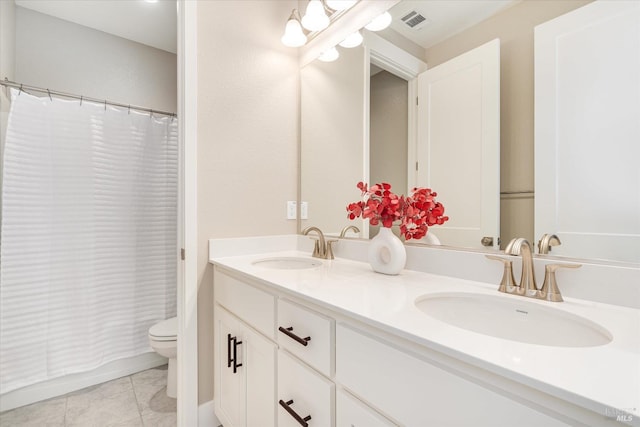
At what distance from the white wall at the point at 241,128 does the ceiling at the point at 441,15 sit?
0.73m

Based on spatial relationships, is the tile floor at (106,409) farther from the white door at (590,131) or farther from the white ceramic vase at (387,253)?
the white door at (590,131)

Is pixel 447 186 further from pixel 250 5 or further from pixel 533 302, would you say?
pixel 250 5

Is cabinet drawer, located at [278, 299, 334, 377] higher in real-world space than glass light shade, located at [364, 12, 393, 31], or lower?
lower

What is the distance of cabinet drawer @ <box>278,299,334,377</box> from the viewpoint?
795mm

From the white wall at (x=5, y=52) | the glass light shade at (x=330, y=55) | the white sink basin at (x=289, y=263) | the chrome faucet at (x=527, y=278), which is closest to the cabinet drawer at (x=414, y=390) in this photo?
the chrome faucet at (x=527, y=278)

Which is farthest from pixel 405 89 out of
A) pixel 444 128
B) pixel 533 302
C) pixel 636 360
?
pixel 636 360

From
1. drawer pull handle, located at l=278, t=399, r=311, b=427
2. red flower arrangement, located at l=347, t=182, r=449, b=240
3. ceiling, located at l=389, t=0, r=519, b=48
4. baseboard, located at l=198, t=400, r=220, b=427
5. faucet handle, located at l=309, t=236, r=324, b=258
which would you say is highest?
ceiling, located at l=389, t=0, r=519, b=48

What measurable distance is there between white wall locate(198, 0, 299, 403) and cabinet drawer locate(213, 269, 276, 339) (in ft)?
0.48

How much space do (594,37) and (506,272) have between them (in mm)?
694

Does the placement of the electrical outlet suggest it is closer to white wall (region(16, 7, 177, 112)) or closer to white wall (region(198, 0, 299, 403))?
white wall (region(198, 0, 299, 403))

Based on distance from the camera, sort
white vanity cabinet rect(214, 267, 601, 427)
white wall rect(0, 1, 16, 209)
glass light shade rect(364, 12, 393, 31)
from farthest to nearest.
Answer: white wall rect(0, 1, 16, 209)
glass light shade rect(364, 12, 393, 31)
white vanity cabinet rect(214, 267, 601, 427)

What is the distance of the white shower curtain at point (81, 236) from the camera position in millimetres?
1666

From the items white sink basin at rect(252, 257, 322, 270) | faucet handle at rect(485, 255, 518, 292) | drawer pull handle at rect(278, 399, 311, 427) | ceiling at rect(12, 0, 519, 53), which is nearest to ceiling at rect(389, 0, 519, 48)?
ceiling at rect(12, 0, 519, 53)

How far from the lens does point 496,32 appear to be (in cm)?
102
